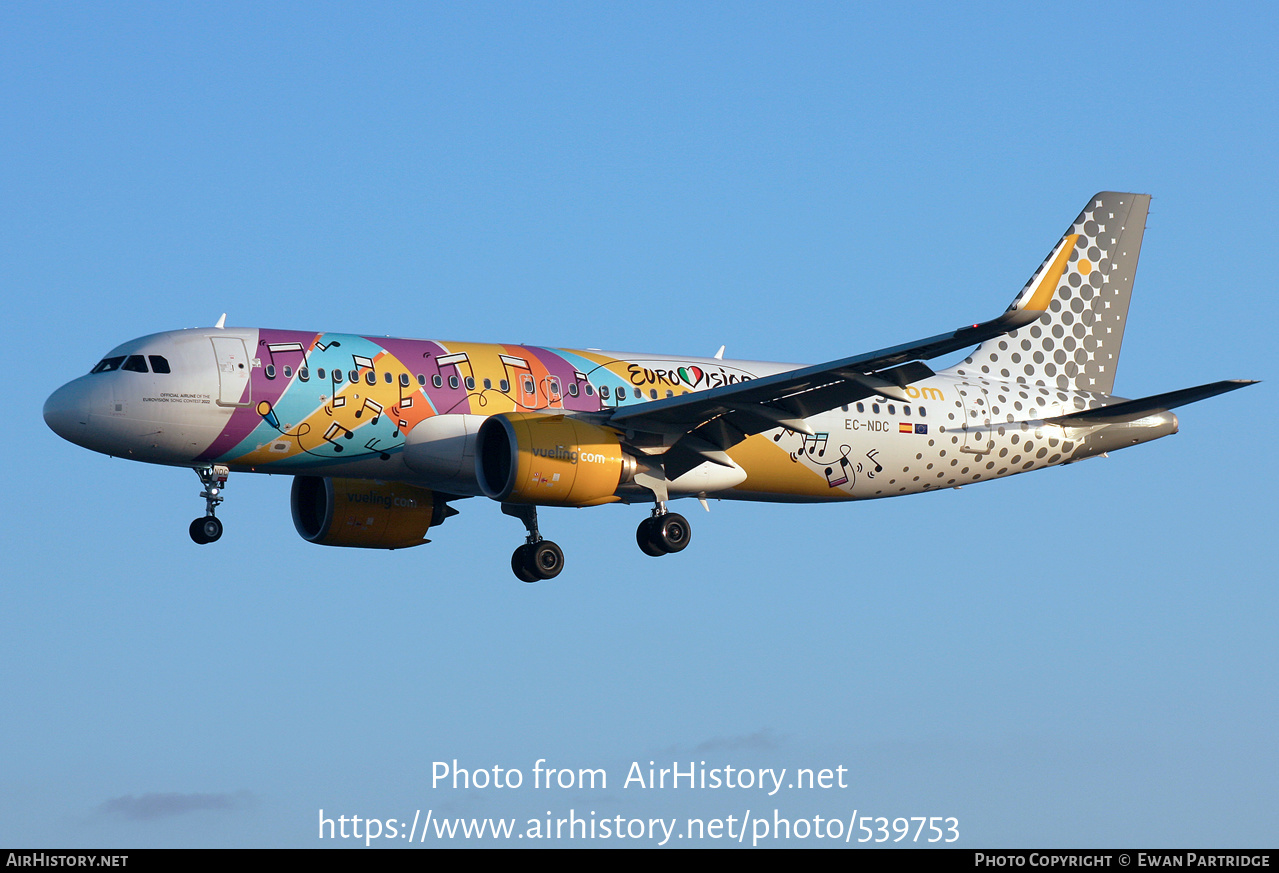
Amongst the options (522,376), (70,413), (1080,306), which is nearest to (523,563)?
(522,376)

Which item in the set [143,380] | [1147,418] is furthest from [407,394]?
[1147,418]

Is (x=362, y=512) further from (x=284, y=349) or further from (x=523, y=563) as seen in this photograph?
(x=284, y=349)

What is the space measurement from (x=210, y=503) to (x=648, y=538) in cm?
942

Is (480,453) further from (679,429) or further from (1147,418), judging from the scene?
(1147,418)

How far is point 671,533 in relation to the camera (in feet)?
127

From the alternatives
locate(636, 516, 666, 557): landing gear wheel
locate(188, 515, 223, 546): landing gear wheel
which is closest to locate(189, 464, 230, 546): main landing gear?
locate(188, 515, 223, 546): landing gear wheel

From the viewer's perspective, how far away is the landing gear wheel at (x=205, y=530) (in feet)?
119

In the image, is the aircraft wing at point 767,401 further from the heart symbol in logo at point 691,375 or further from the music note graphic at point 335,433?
the music note graphic at point 335,433

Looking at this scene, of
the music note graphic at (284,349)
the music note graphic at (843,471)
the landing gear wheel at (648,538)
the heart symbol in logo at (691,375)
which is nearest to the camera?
the music note graphic at (284,349)

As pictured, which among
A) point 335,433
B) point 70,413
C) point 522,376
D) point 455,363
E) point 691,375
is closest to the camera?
point 70,413

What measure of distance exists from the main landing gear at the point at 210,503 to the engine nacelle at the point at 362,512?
4.62 metres

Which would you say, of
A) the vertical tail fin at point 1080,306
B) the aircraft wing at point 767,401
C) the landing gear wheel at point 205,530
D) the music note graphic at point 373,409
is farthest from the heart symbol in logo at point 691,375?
the landing gear wheel at point 205,530

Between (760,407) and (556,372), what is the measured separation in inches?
191

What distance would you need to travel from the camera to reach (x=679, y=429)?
124 feet
